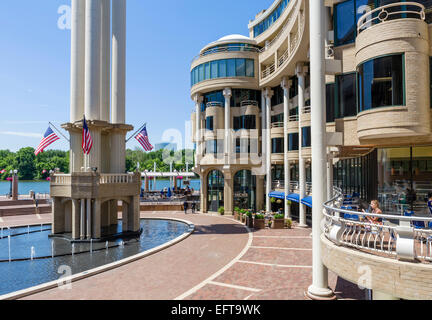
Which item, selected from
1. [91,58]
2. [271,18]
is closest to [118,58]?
[91,58]

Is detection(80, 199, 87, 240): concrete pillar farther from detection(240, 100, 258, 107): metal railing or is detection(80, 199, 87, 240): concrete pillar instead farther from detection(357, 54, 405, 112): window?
detection(240, 100, 258, 107): metal railing

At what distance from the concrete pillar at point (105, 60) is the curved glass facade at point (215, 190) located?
1624cm

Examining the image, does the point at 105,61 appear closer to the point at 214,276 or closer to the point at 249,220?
the point at 249,220

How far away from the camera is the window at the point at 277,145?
32312mm

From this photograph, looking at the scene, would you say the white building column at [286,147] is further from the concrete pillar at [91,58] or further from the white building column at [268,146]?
the concrete pillar at [91,58]

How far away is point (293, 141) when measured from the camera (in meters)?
28.2

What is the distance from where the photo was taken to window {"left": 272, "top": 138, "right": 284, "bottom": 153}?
32312 mm

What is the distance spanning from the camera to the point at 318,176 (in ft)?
35.6

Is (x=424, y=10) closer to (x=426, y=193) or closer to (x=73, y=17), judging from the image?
(x=426, y=193)

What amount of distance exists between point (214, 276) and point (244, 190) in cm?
2371

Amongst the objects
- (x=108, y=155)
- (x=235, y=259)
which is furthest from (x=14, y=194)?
(x=235, y=259)

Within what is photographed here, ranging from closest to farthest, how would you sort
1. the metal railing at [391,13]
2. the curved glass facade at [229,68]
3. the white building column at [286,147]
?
1. the metal railing at [391,13]
2. the white building column at [286,147]
3. the curved glass facade at [229,68]

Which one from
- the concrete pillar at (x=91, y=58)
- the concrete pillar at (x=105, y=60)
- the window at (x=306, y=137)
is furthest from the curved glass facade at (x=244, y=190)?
the concrete pillar at (x=91, y=58)

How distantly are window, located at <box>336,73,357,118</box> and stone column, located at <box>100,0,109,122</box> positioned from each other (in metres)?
19.6
